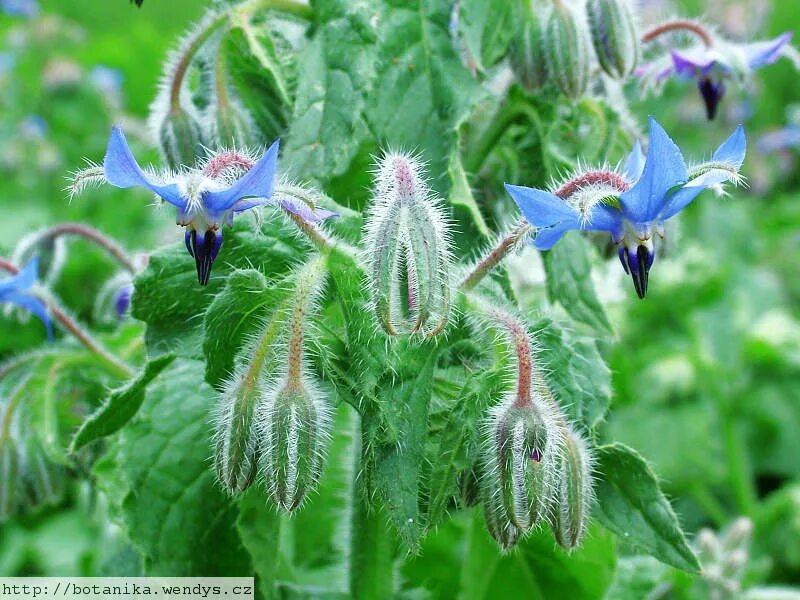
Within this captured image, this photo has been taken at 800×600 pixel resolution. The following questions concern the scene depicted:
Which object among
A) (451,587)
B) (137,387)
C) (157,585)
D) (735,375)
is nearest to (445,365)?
(137,387)

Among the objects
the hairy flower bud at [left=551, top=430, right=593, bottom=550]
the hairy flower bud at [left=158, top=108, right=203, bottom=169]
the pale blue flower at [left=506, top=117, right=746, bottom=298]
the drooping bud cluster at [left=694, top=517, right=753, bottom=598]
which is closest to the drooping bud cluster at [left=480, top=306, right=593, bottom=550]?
the hairy flower bud at [left=551, top=430, right=593, bottom=550]

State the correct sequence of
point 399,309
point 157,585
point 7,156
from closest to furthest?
point 399,309, point 157,585, point 7,156

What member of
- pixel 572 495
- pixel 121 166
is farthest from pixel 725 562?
pixel 121 166

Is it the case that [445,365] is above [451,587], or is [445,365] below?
above

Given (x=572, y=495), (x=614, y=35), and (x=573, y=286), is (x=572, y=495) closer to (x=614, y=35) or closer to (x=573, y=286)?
(x=573, y=286)

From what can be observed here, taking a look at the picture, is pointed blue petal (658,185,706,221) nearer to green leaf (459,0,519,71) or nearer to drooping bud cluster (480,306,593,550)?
drooping bud cluster (480,306,593,550)

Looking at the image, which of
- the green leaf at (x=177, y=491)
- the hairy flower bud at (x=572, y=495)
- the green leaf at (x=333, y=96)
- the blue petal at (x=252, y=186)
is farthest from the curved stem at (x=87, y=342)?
the hairy flower bud at (x=572, y=495)

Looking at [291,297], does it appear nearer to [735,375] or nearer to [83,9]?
[735,375]
